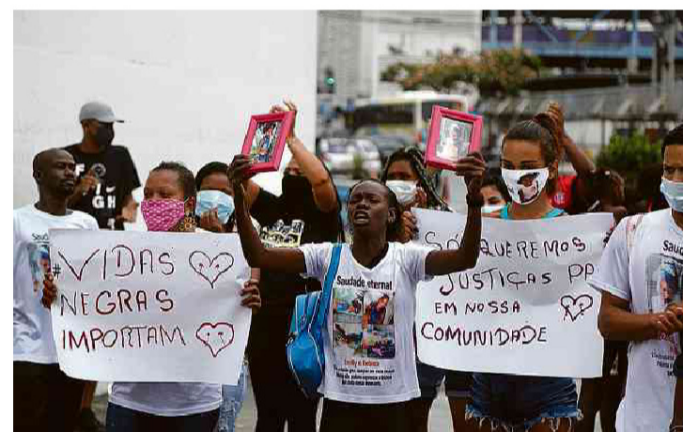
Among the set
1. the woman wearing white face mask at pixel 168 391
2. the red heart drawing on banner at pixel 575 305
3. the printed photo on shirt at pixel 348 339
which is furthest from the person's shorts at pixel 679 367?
the woman wearing white face mask at pixel 168 391

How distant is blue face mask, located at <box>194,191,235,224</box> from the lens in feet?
19.4

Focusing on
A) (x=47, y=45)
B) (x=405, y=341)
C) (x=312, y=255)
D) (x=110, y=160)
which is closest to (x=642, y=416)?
(x=405, y=341)

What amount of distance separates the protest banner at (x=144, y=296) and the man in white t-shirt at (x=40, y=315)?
2.50 feet

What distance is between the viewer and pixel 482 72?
58750 millimetres

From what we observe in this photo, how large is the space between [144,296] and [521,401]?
65.0 inches

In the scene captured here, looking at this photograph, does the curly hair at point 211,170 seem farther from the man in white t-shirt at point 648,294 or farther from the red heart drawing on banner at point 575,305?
the man in white t-shirt at point 648,294

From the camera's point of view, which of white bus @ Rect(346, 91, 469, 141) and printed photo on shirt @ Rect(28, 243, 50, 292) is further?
white bus @ Rect(346, 91, 469, 141)

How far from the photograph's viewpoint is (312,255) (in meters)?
4.64

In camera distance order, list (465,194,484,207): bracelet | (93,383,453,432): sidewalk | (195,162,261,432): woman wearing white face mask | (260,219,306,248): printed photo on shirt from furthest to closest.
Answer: (93,383,453,432): sidewalk < (260,219,306,248): printed photo on shirt < (195,162,261,432): woman wearing white face mask < (465,194,484,207): bracelet

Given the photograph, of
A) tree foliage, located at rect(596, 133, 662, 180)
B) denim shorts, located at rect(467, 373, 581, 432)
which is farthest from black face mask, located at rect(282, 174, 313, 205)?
tree foliage, located at rect(596, 133, 662, 180)

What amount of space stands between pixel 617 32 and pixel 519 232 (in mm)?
53839

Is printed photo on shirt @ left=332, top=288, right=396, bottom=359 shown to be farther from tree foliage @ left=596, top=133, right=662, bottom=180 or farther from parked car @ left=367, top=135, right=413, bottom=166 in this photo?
parked car @ left=367, top=135, right=413, bottom=166

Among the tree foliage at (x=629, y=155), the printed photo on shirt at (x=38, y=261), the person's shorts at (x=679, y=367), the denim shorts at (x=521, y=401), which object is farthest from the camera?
the tree foliage at (x=629, y=155)

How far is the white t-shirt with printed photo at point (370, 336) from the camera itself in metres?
4.51
